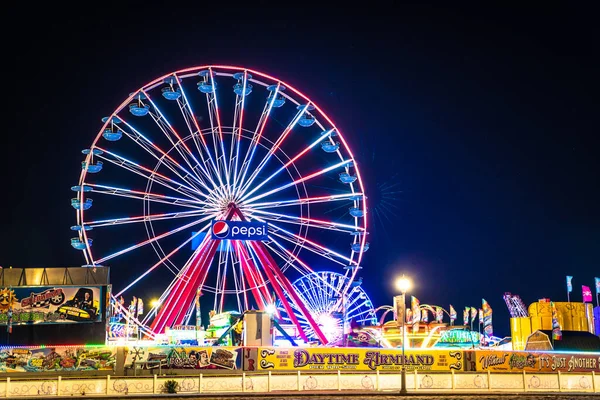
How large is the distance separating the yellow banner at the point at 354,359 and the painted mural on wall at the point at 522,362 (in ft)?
2.38

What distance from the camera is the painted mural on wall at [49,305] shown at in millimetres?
38031

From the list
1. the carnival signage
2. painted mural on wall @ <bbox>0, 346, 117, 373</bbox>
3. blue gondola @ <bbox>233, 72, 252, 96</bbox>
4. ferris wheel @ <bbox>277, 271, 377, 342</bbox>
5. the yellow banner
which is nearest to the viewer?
painted mural on wall @ <bbox>0, 346, 117, 373</bbox>

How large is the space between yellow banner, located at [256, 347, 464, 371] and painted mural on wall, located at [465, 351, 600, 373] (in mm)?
727

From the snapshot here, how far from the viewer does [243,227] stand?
43188 millimetres

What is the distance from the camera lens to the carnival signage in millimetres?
43000

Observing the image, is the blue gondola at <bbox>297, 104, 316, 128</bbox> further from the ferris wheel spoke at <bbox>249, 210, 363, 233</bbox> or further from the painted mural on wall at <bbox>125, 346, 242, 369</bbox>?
the painted mural on wall at <bbox>125, 346, 242, 369</bbox>

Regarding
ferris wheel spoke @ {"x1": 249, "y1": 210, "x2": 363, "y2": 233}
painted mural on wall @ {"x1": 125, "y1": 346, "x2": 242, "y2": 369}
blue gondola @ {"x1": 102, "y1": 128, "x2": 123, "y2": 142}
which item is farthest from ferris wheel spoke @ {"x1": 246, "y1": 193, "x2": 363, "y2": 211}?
painted mural on wall @ {"x1": 125, "y1": 346, "x2": 242, "y2": 369}

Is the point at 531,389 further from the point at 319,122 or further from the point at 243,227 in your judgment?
the point at 319,122

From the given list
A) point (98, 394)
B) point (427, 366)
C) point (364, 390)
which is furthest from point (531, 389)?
point (98, 394)

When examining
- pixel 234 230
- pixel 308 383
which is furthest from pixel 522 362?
pixel 234 230

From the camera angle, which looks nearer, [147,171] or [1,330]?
[1,330]

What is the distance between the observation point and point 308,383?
2970cm

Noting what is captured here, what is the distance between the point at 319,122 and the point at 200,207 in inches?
364

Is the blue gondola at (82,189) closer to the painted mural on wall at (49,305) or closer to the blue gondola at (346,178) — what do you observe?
the painted mural on wall at (49,305)
